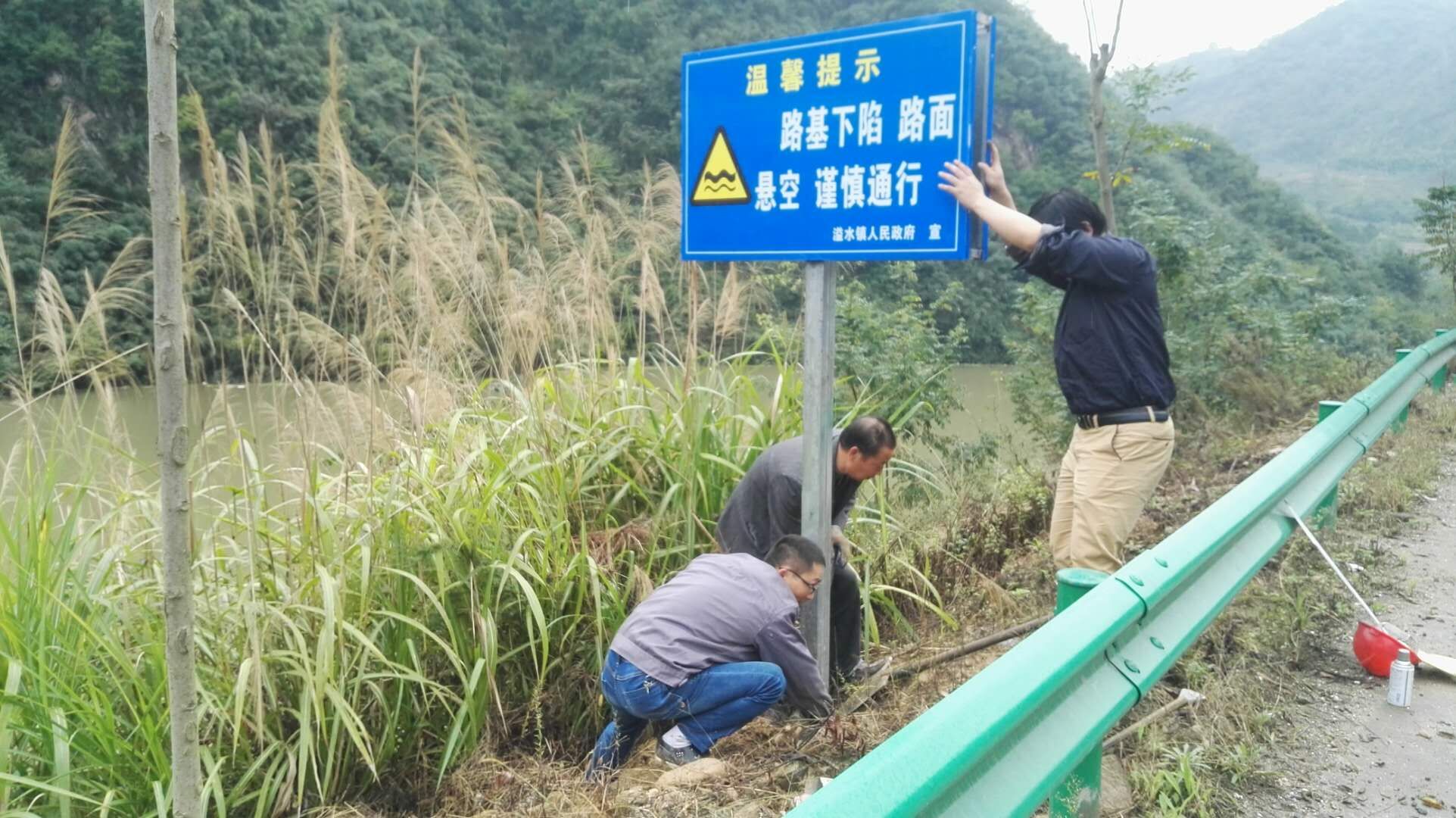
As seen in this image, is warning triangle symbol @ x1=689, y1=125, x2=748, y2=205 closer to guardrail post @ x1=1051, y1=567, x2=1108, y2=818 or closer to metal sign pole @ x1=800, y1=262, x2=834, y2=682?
metal sign pole @ x1=800, y1=262, x2=834, y2=682

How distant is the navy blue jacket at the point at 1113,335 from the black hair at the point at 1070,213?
0.44ft

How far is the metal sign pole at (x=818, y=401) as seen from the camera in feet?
11.0

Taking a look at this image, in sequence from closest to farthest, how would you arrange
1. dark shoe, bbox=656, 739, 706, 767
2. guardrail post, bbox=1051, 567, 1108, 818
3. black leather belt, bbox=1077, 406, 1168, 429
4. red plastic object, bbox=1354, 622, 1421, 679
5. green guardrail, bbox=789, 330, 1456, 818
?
green guardrail, bbox=789, 330, 1456, 818 < guardrail post, bbox=1051, 567, 1108, 818 < red plastic object, bbox=1354, 622, 1421, 679 < dark shoe, bbox=656, 739, 706, 767 < black leather belt, bbox=1077, 406, 1168, 429

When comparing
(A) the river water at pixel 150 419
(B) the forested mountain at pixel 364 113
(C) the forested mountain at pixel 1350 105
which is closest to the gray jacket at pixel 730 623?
(A) the river water at pixel 150 419

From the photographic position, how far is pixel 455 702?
3.49 m

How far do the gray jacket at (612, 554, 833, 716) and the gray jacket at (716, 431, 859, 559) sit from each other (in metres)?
0.31

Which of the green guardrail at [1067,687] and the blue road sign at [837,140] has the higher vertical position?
the blue road sign at [837,140]

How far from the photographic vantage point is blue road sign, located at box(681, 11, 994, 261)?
117 inches

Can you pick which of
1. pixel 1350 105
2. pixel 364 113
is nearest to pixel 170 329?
pixel 364 113

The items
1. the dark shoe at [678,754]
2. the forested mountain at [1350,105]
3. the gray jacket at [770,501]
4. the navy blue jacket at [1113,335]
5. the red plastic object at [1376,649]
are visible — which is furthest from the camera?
the forested mountain at [1350,105]

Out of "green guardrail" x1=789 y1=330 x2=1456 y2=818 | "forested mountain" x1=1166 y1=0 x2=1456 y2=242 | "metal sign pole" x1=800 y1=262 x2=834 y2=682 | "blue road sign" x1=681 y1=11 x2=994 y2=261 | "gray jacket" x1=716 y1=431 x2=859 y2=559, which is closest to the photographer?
"green guardrail" x1=789 y1=330 x2=1456 y2=818

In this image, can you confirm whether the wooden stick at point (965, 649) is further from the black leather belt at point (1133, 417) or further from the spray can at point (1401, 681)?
the spray can at point (1401, 681)

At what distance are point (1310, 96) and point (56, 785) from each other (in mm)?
119577

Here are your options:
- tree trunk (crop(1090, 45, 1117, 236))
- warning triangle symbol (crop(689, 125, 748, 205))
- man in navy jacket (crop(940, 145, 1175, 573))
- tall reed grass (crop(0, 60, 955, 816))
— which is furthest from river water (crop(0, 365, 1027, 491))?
tree trunk (crop(1090, 45, 1117, 236))
